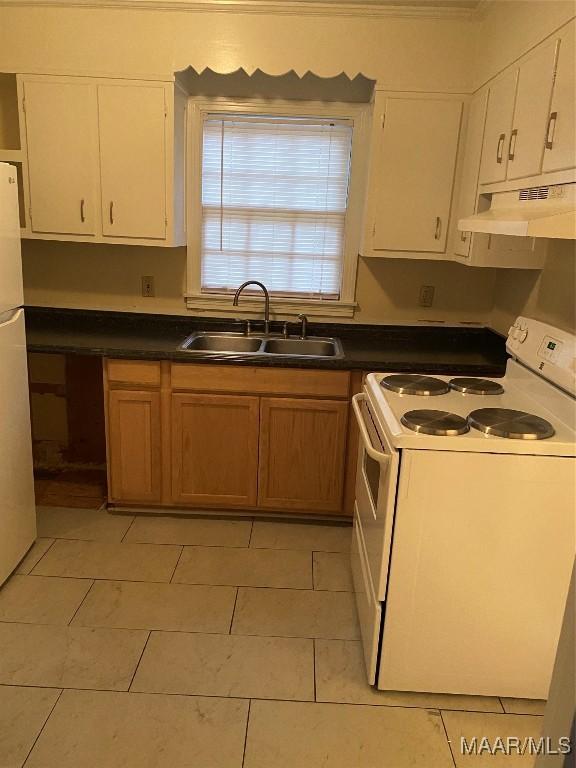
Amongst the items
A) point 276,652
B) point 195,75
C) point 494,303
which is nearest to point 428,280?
point 494,303

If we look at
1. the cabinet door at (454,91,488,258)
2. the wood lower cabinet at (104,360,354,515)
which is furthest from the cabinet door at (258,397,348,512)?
the cabinet door at (454,91,488,258)

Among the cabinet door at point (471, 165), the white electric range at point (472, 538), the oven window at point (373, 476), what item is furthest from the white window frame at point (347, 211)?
the white electric range at point (472, 538)

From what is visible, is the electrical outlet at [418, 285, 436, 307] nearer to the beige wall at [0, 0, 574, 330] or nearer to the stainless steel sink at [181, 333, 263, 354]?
the beige wall at [0, 0, 574, 330]

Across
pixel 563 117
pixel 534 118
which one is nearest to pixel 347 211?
pixel 534 118

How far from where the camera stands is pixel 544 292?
2.73 metres

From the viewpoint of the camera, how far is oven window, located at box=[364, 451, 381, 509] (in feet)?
6.95

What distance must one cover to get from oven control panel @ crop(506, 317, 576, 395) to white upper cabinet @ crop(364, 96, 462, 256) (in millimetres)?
832

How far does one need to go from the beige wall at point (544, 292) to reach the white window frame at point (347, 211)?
0.81 meters

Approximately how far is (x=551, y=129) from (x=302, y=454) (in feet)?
5.81

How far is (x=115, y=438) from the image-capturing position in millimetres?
3047

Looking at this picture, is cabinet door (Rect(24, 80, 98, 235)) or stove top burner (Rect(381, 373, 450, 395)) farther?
cabinet door (Rect(24, 80, 98, 235))

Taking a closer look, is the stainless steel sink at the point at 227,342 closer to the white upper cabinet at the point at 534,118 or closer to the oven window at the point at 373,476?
the oven window at the point at 373,476

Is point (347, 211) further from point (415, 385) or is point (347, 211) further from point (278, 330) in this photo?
point (415, 385)

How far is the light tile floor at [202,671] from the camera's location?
1821mm
